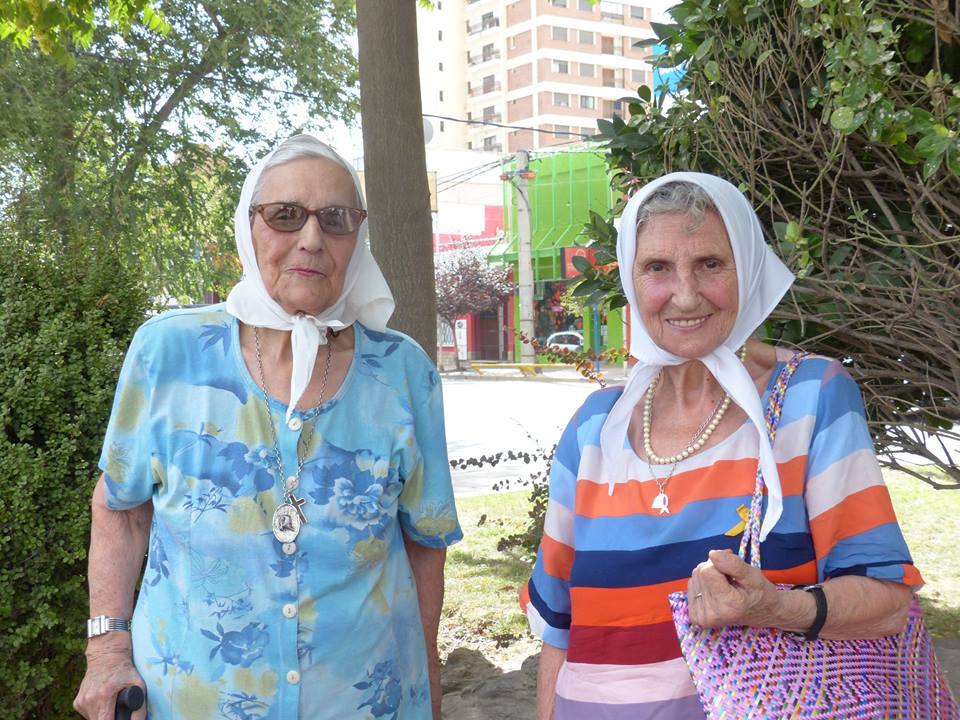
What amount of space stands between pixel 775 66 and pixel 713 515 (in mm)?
1458

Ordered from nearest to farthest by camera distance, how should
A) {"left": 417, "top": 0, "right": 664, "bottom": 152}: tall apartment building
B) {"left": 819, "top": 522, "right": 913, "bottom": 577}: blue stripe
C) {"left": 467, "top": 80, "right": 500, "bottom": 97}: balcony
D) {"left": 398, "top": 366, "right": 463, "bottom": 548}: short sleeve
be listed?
{"left": 819, "top": 522, "right": 913, "bottom": 577}: blue stripe
{"left": 398, "top": 366, "right": 463, "bottom": 548}: short sleeve
{"left": 417, "top": 0, "right": 664, "bottom": 152}: tall apartment building
{"left": 467, "top": 80, "right": 500, "bottom": 97}: balcony

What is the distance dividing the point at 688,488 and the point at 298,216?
111 cm

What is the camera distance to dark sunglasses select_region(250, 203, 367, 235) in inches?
93.6

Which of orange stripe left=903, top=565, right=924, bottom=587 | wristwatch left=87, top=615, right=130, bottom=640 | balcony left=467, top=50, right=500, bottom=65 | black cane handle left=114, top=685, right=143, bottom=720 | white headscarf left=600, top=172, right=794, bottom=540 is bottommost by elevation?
black cane handle left=114, top=685, right=143, bottom=720

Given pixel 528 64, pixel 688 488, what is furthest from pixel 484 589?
pixel 528 64

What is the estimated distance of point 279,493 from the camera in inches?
89.0

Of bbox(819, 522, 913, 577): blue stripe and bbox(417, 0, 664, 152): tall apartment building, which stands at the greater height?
bbox(417, 0, 664, 152): tall apartment building

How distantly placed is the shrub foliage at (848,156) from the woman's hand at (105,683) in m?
1.99

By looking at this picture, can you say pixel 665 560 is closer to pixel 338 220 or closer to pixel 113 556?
pixel 338 220

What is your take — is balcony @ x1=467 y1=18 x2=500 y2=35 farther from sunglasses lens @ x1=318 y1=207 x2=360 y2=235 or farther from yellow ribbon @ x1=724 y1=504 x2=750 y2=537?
yellow ribbon @ x1=724 y1=504 x2=750 y2=537

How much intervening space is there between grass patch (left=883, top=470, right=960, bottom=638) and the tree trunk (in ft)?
11.4

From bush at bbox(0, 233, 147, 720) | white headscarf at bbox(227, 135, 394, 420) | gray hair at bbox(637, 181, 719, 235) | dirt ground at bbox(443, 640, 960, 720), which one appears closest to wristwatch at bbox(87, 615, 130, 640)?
white headscarf at bbox(227, 135, 394, 420)

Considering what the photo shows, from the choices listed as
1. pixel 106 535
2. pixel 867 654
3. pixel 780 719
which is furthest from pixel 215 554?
pixel 867 654

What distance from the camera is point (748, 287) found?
2092 mm
